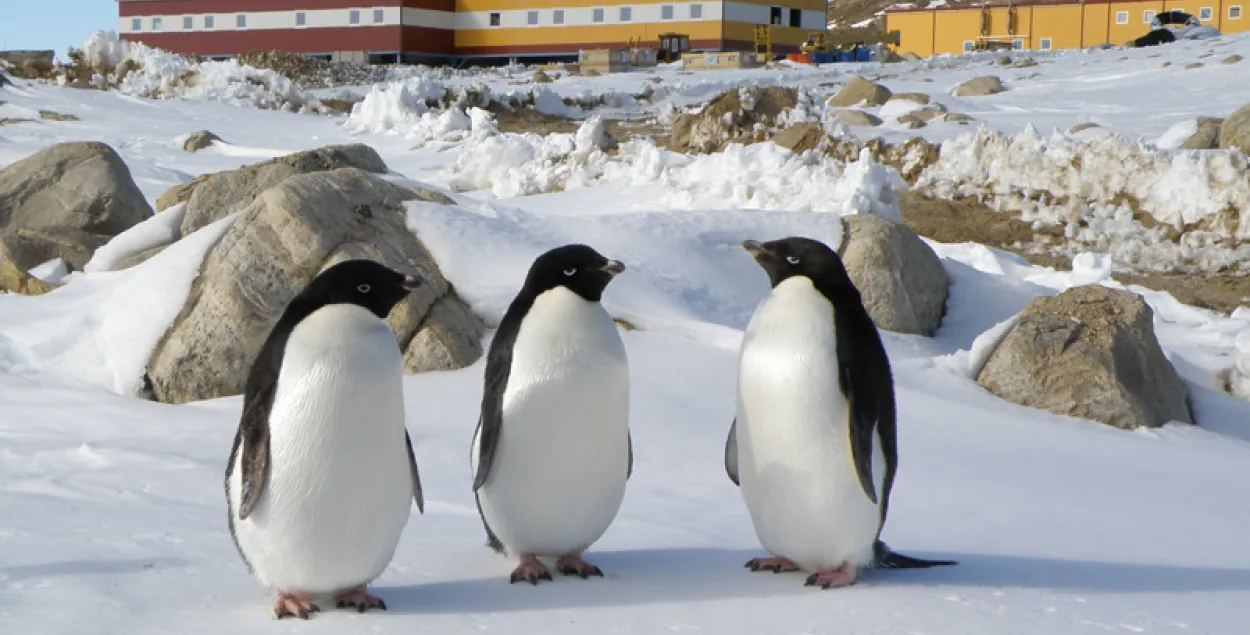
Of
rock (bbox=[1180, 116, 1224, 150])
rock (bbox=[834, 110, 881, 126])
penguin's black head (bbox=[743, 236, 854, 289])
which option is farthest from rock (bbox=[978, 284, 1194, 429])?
rock (bbox=[834, 110, 881, 126])

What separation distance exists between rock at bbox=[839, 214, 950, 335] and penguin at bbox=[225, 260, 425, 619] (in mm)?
4506

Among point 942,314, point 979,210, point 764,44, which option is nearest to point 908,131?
point 979,210

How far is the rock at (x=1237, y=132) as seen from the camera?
11.4m

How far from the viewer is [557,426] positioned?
3070 millimetres

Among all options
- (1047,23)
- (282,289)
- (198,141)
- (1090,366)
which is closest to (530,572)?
(282,289)

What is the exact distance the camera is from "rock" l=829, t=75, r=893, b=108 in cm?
1720

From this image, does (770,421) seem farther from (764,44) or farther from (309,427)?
(764,44)

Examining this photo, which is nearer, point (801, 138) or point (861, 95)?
point (801, 138)

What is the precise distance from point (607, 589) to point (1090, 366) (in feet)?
11.9

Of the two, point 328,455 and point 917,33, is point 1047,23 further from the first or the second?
point 328,455

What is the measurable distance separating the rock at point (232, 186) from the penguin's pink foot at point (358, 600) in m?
4.81

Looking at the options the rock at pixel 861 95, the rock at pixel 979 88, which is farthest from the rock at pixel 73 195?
the rock at pixel 979 88

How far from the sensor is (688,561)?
3.32 m

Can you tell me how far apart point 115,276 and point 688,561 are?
4866 mm
